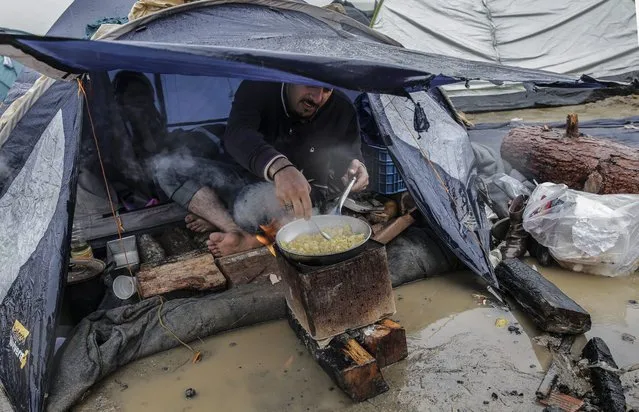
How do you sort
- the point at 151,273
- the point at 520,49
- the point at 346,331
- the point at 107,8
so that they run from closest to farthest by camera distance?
the point at 346,331 < the point at 151,273 < the point at 107,8 < the point at 520,49

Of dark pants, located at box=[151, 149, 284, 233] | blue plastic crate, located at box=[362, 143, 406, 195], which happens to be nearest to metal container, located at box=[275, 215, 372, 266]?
dark pants, located at box=[151, 149, 284, 233]

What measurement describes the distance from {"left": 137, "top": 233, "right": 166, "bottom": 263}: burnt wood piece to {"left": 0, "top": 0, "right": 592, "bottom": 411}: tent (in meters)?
0.93

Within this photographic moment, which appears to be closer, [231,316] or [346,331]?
[346,331]

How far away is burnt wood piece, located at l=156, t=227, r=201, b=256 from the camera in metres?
3.87

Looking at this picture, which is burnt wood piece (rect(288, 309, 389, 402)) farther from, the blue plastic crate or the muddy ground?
the blue plastic crate

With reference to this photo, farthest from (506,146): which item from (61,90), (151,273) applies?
(61,90)

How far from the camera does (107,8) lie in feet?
24.4

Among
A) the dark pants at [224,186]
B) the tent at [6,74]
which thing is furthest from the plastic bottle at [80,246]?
the tent at [6,74]

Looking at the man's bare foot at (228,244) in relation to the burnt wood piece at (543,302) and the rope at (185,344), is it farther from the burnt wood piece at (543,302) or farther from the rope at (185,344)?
the burnt wood piece at (543,302)

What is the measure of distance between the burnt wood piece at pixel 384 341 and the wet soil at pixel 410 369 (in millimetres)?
60

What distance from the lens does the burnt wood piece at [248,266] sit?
346 centimetres

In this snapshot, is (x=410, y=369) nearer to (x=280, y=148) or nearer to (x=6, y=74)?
(x=280, y=148)

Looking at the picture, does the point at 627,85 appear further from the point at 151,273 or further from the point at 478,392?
the point at 151,273

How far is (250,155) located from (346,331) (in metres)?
1.15
